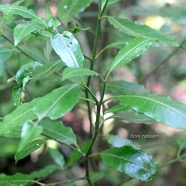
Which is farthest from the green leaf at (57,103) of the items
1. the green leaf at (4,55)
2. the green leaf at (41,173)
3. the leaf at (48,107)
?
the green leaf at (41,173)

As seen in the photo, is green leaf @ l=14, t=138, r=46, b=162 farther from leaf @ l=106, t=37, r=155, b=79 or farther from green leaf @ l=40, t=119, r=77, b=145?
leaf @ l=106, t=37, r=155, b=79

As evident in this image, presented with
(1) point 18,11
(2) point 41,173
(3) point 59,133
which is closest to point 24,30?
(1) point 18,11

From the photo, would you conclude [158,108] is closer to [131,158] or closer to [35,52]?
[131,158]

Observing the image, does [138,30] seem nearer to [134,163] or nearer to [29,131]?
[134,163]

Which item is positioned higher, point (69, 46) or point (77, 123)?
point (69, 46)

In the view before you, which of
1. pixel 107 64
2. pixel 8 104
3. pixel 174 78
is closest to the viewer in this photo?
pixel 107 64

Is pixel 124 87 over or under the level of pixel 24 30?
under

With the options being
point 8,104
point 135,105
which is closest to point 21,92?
point 135,105
